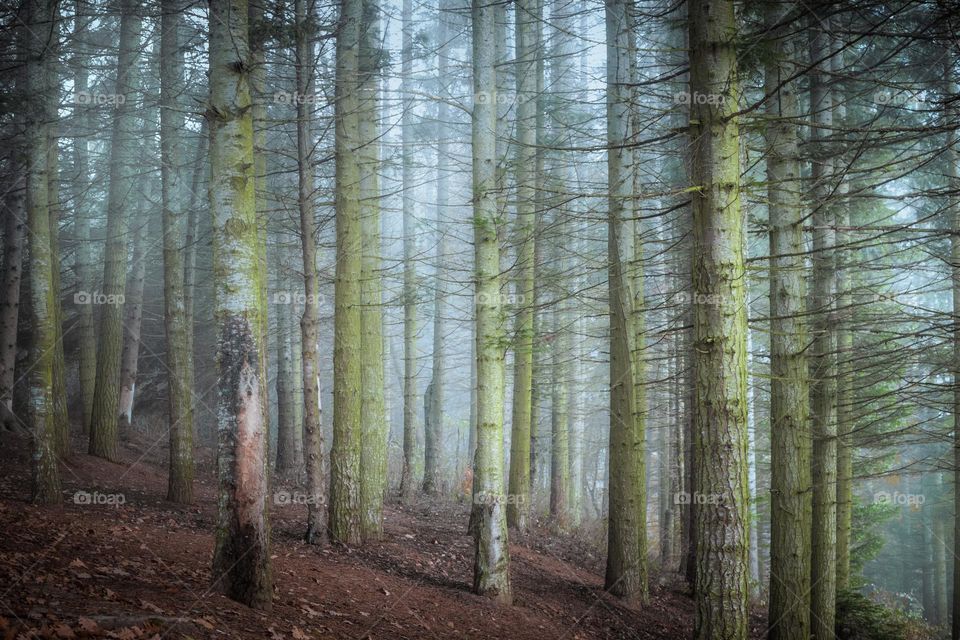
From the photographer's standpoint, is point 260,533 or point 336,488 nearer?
point 260,533

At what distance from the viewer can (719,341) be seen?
5.58m

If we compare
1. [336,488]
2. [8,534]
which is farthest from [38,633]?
[336,488]

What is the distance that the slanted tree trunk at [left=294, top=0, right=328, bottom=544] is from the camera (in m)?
8.88

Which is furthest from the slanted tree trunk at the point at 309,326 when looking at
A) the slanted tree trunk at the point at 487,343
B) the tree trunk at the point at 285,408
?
the tree trunk at the point at 285,408

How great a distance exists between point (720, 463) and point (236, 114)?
5221mm

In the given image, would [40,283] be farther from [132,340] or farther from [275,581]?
[132,340]

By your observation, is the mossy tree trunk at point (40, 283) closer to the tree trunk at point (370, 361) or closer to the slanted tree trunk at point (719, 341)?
the tree trunk at point (370, 361)

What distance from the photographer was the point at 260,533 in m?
5.55

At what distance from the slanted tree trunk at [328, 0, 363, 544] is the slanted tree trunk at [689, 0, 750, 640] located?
5.34 m

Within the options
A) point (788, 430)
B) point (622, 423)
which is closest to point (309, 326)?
point (622, 423)

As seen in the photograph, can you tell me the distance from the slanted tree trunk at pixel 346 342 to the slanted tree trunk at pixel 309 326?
17.2 inches

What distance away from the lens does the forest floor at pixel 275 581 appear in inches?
187

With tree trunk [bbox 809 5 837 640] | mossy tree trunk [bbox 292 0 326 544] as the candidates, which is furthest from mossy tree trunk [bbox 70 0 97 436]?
Result: tree trunk [bbox 809 5 837 640]

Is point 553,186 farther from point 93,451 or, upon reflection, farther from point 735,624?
point 93,451
